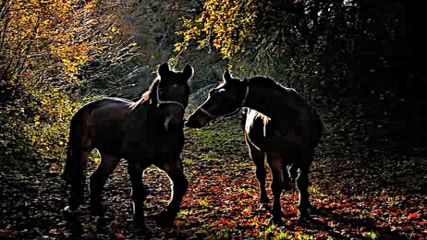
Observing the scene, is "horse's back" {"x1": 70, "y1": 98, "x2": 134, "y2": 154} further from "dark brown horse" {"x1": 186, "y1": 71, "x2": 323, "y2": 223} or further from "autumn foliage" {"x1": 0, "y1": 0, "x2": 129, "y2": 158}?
"autumn foliage" {"x1": 0, "y1": 0, "x2": 129, "y2": 158}

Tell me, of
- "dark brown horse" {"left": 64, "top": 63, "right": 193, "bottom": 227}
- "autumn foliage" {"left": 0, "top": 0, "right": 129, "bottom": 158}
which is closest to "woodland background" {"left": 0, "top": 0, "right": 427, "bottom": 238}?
"autumn foliage" {"left": 0, "top": 0, "right": 129, "bottom": 158}

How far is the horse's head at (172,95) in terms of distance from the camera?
5117 millimetres

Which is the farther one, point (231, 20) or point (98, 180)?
point (231, 20)

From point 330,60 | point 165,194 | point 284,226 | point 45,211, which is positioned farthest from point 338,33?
point 45,211

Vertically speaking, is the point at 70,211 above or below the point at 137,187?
below

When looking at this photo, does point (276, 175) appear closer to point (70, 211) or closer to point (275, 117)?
point (275, 117)

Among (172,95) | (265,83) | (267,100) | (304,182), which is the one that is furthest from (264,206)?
(172,95)

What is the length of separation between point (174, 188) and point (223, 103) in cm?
120

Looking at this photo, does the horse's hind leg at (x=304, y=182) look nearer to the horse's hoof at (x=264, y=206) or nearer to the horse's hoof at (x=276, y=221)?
the horse's hoof at (x=276, y=221)

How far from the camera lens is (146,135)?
5.37 m

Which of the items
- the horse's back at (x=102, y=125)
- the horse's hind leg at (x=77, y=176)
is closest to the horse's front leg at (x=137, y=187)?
the horse's back at (x=102, y=125)

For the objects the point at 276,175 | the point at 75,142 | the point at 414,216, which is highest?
the point at 75,142

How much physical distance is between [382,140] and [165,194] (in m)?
5.94

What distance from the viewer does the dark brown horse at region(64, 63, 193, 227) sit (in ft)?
17.4
